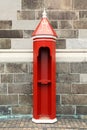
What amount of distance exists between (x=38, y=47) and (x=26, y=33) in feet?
2.18

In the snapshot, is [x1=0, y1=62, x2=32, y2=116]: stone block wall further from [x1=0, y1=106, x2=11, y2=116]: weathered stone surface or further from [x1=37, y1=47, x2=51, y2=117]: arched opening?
[x1=37, y1=47, x2=51, y2=117]: arched opening

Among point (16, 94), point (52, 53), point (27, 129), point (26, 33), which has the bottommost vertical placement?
point (27, 129)

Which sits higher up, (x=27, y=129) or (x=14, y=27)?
(x=14, y=27)

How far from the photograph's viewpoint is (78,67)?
4.94m

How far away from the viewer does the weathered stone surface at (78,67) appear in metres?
4.94

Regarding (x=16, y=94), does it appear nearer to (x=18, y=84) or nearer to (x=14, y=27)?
(x=18, y=84)

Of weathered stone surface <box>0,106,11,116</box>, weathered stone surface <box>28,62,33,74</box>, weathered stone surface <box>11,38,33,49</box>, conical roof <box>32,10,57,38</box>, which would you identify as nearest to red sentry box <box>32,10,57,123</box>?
conical roof <box>32,10,57,38</box>

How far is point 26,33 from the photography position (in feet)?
16.4

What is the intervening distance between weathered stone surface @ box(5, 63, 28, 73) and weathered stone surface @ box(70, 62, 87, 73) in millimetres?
931

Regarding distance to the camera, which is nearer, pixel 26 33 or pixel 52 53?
pixel 52 53

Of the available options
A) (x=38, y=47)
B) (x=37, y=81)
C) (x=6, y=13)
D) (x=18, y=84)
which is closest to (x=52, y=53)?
(x=38, y=47)

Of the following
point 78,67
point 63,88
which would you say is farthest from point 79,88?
point 78,67

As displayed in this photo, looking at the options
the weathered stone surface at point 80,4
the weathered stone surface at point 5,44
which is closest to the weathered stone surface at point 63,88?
the weathered stone surface at point 5,44

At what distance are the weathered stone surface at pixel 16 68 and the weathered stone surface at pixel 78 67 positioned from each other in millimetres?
931
